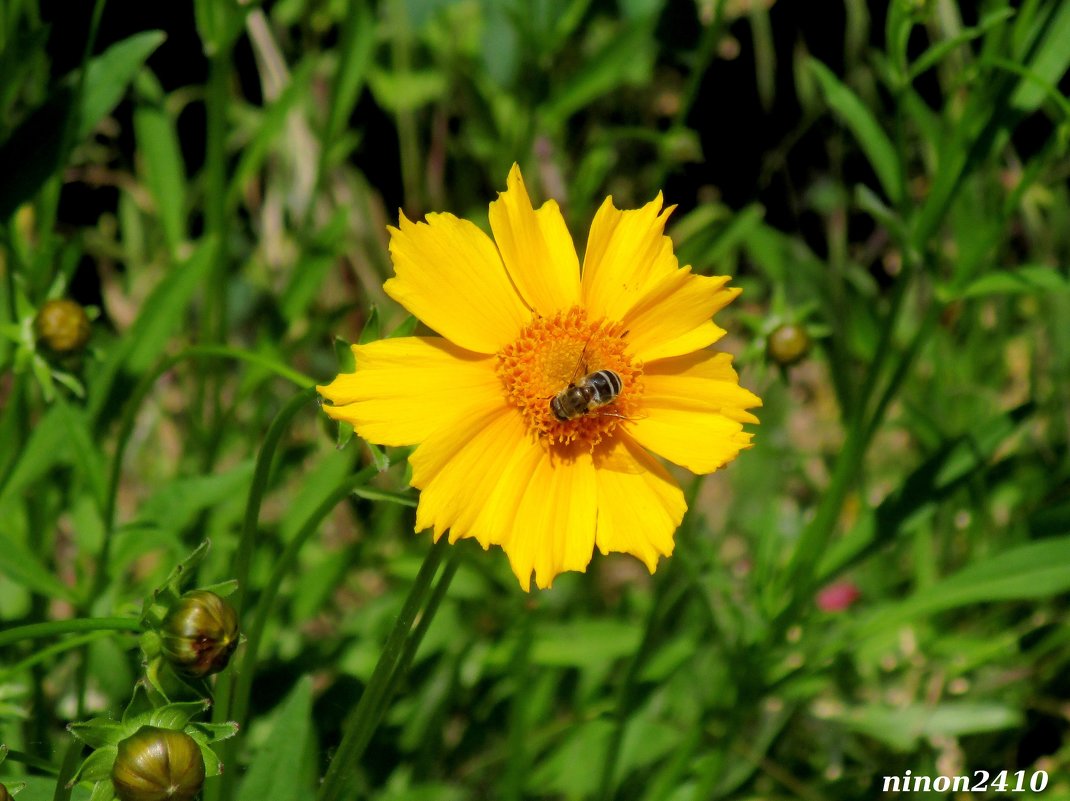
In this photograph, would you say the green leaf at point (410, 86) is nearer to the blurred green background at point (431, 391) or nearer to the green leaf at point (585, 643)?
the blurred green background at point (431, 391)

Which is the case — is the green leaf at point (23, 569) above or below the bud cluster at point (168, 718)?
above

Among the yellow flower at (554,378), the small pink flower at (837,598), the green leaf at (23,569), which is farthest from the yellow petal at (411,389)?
the small pink flower at (837,598)

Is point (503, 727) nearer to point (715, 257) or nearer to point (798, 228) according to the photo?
point (715, 257)

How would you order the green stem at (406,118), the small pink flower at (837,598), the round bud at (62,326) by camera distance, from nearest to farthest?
the round bud at (62,326)
the small pink flower at (837,598)
the green stem at (406,118)

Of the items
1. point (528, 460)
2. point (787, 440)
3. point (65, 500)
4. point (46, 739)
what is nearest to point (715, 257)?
point (787, 440)

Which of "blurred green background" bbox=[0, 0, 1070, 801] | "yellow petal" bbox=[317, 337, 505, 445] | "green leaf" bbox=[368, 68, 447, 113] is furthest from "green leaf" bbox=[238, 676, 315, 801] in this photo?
"green leaf" bbox=[368, 68, 447, 113]

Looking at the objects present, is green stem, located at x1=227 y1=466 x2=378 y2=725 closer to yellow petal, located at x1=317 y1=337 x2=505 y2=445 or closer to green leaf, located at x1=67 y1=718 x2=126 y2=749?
yellow petal, located at x1=317 y1=337 x2=505 y2=445
